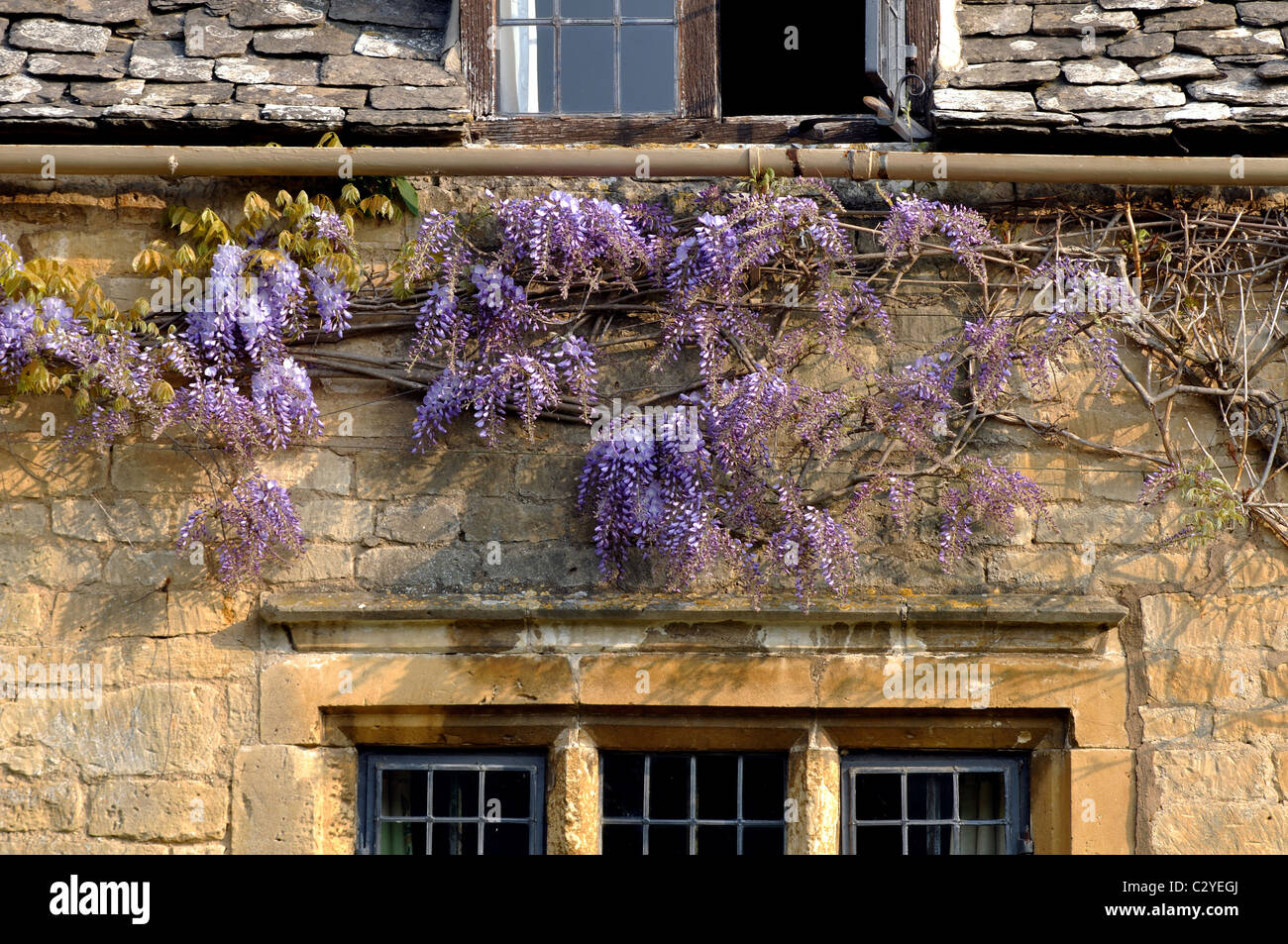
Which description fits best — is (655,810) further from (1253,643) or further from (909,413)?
(1253,643)

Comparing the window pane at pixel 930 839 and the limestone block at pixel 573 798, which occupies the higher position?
the limestone block at pixel 573 798

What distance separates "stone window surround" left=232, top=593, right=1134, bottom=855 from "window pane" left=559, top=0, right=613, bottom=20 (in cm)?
230

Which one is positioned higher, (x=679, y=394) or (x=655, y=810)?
(x=679, y=394)

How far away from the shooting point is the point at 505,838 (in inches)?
195

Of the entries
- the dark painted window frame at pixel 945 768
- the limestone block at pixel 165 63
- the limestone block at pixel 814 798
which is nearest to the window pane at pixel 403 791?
the limestone block at pixel 814 798

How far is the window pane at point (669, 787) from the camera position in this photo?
4.98 metres

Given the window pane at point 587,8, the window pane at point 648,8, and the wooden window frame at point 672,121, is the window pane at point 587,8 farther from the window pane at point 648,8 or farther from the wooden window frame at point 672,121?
the wooden window frame at point 672,121

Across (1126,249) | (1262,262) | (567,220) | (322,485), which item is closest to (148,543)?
(322,485)

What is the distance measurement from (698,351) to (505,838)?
1.86 meters

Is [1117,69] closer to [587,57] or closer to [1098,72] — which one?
[1098,72]

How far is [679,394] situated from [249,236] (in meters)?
1.65

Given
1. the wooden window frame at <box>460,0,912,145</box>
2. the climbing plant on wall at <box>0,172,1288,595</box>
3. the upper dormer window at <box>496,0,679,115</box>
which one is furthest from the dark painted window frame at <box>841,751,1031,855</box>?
the upper dormer window at <box>496,0,679,115</box>

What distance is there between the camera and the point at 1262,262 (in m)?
5.07

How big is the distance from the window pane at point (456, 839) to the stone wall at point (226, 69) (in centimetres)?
246
